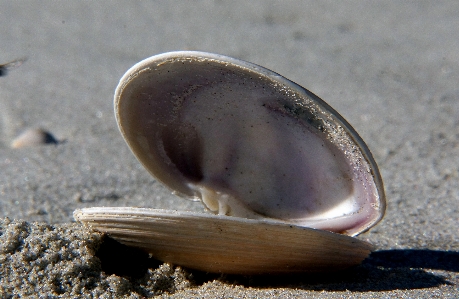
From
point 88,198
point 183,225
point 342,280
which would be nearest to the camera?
point 183,225

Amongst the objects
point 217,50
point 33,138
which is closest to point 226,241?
point 33,138

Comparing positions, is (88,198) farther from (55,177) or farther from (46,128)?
(46,128)

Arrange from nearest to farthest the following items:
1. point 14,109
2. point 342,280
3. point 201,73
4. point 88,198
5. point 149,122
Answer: point 342,280 < point 201,73 < point 149,122 < point 88,198 < point 14,109

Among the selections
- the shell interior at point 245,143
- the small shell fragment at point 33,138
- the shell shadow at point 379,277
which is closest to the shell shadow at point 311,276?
the shell shadow at point 379,277

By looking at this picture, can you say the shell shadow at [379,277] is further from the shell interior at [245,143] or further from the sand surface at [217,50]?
the shell interior at [245,143]

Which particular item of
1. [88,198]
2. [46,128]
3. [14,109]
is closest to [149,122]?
[88,198]

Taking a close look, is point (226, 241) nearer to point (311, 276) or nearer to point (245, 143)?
point (311, 276)
